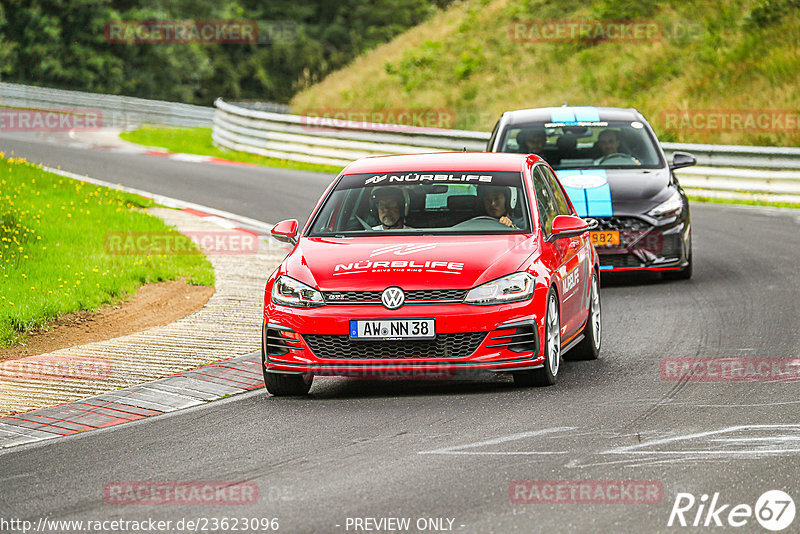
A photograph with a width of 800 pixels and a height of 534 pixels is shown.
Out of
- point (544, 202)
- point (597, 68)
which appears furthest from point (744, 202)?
point (544, 202)

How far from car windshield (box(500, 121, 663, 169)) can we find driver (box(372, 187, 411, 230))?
5.17 meters

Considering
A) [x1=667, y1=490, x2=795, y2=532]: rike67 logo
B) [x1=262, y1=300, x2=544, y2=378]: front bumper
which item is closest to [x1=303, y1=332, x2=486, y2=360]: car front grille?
[x1=262, y1=300, x2=544, y2=378]: front bumper

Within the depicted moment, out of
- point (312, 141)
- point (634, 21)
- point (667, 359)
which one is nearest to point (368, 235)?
point (667, 359)

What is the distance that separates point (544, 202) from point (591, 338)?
1.10 m

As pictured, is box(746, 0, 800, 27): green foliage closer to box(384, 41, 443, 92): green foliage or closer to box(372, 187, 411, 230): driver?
box(384, 41, 443, 92): green foliage

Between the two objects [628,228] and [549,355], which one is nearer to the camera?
[549,355]

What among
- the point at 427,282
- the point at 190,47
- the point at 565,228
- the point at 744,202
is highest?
the point at 565,228

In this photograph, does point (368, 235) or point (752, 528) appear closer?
point (752, 528)

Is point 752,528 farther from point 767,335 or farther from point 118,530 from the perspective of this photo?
point 767,335

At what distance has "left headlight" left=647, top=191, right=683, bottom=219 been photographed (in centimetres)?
1355

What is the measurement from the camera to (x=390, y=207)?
9555 mm

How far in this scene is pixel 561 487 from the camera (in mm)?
6203

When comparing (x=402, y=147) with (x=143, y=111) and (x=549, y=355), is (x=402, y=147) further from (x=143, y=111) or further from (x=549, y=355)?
(x=549, y=355)

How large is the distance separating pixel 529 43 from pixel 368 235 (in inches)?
1182
